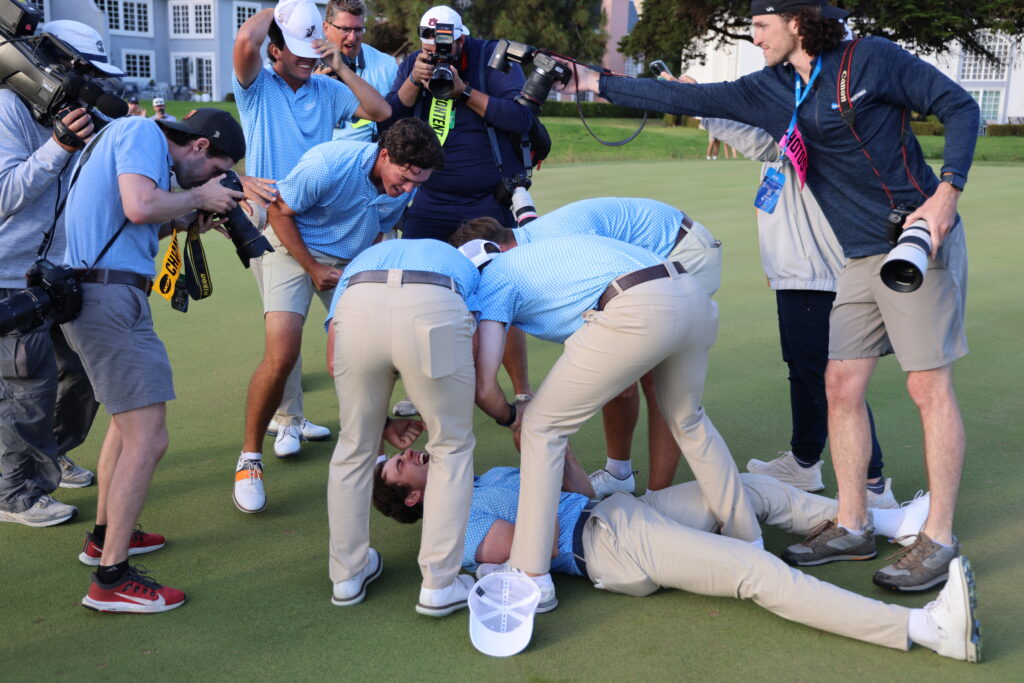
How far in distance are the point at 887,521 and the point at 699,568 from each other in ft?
3.43

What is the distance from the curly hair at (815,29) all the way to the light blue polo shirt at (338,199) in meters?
1.83

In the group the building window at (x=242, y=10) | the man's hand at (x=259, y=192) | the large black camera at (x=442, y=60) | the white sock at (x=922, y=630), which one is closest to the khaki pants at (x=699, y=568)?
the white sock at (x=922, y=630)

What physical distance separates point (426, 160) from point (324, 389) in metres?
2.83

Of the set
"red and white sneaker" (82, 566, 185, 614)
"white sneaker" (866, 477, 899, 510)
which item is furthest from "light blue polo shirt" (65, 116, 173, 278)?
"white sneaker" (866, 477, 899, 510)

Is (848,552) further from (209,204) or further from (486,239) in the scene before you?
(209,204)

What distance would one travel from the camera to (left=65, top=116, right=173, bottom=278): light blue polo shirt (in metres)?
3.63

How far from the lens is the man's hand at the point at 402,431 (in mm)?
3959

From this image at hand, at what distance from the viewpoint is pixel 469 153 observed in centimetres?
585

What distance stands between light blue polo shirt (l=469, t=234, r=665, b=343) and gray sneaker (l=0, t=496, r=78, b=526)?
2179 millimetres

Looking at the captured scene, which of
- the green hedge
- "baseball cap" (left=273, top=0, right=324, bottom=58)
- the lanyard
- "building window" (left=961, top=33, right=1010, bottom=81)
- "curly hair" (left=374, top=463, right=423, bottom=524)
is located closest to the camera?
the lanyard

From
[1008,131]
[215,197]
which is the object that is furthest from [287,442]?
[1008,131]

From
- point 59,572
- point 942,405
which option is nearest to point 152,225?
point 59,572

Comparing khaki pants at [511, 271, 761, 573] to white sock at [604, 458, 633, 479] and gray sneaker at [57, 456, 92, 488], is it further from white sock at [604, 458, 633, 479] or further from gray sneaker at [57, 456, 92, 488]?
gray sneaker at [57, 456, 92, 488]

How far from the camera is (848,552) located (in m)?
3.94
